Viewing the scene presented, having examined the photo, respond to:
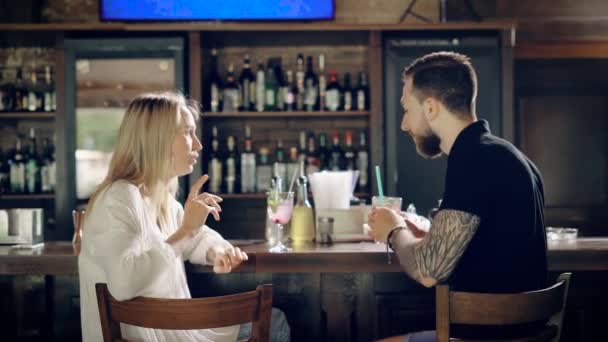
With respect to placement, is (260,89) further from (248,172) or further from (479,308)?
(479,308)

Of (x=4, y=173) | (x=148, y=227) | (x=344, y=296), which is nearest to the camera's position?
(x=148, y=227)

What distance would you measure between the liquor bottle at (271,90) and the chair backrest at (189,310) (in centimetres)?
259

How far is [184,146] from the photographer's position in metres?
1.82

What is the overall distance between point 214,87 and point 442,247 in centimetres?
263

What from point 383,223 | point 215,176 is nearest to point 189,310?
point 383,223

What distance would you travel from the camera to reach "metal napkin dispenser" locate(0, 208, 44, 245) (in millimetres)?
2238

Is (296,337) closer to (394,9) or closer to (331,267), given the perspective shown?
(331,267)

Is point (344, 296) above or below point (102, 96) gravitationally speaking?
below

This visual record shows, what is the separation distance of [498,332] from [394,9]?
9.78 ft

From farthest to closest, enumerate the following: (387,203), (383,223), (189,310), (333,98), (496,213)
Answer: (333,98) < (387,203) < (383,223) < (496,213) < (189,310)

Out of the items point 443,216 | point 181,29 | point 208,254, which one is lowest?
point 208,254

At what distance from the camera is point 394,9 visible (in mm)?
4180

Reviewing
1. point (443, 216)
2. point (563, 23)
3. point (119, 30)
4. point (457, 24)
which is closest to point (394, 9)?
point (457, 24)

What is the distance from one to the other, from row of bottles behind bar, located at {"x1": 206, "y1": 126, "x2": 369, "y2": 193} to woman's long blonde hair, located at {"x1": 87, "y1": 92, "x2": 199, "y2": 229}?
6.89ft
